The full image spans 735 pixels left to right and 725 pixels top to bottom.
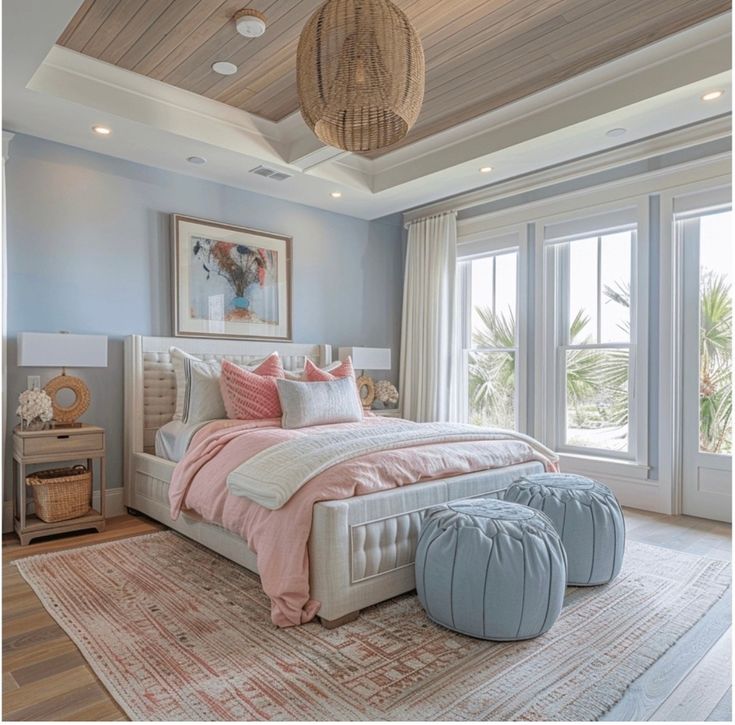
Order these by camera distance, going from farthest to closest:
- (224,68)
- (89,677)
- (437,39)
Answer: (224,68) < (437,39) < (89,677)

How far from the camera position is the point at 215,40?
3.04 metres

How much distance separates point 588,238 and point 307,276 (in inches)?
97.2

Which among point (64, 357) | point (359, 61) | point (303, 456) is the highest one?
point (359, 61)

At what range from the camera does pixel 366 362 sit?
5.17 meters

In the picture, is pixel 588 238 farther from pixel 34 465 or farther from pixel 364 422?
pixel 34 465

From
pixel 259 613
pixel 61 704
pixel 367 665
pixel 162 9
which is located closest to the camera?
pixel 61 704

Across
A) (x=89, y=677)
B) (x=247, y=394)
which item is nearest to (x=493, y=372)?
(x=247, y=394)

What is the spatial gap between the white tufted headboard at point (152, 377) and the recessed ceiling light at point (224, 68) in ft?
6.11

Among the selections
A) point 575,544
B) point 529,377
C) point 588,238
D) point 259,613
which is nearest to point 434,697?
point 259,613

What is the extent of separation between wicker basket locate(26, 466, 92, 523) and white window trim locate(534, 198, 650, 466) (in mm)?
3501

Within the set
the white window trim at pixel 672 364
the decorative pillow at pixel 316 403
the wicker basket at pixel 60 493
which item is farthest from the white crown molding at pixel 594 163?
the wicker basket at pixel 60 493

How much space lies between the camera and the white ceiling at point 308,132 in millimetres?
2916

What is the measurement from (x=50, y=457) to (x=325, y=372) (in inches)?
75.7

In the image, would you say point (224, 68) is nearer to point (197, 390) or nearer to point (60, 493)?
point (197, 390)
